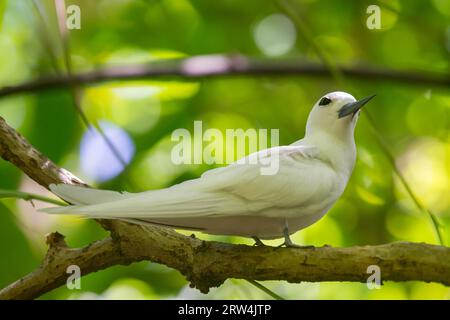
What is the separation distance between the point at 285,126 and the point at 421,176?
0.70m

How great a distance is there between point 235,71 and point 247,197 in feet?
4.98

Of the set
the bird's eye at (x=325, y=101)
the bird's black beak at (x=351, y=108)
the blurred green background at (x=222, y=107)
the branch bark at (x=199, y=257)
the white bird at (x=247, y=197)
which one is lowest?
the branch bark at (x=199, y=257)

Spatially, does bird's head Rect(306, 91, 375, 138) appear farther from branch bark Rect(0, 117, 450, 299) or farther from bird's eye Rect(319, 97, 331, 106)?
branch bark Rect(0, 117, 450, 299)

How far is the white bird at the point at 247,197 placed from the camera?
5.74ft

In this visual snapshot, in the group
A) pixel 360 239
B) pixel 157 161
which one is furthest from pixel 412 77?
pixel 157 161

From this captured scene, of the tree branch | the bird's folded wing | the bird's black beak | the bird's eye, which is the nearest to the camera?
the bird's folded wing

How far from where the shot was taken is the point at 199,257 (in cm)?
188

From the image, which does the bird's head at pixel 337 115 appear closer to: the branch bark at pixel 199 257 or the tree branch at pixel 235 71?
the branch bark at pixel 199 257

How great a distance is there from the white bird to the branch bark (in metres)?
0.07

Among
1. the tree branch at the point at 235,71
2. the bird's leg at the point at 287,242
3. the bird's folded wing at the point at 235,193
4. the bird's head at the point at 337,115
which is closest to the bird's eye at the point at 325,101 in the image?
the bird's head at the point at 337,115

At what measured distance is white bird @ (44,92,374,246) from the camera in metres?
1.75

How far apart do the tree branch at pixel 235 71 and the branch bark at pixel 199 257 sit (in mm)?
1307

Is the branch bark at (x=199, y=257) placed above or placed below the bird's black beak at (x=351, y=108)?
below

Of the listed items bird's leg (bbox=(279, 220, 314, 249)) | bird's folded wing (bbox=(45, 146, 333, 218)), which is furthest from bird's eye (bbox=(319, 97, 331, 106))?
bird's leg (bbox=(279, 220, 314, 249))
